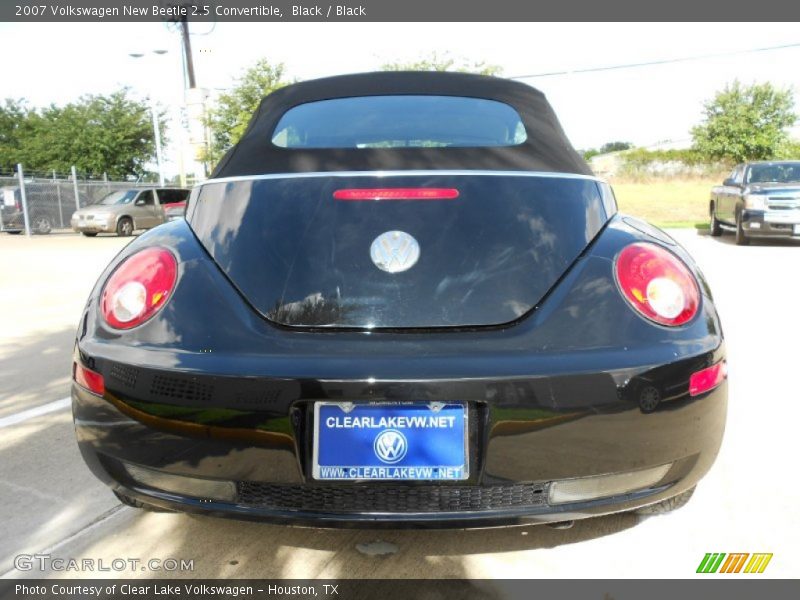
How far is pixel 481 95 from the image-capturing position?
2.59 metres

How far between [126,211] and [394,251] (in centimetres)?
1988

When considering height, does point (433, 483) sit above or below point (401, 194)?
below

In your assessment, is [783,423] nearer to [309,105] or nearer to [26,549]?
[309,105]

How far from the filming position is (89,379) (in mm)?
1845

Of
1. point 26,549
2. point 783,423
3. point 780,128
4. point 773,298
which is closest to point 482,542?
point 26,549

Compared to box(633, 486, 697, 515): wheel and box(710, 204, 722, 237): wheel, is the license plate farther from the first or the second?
box(710, 204, 722, 237): wheel

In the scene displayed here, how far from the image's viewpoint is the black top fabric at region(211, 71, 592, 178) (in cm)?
201

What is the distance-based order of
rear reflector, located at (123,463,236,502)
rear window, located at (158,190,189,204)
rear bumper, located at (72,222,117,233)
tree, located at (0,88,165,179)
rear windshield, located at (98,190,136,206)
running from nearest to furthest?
rear reflector, located at (123,463,236,502) < rear bumper, located at (72,222,117,233) < rear windshield, located at (98,190,136,206) < rear window, located at (158,190,189,204) < tree, located at (0,88,165,179)

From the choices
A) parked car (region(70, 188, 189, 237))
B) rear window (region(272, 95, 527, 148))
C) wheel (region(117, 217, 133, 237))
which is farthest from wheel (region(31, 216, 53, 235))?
rear window (region(272, 95, 527, 148))

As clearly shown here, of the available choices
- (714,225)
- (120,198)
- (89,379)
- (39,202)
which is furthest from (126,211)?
(89,379)

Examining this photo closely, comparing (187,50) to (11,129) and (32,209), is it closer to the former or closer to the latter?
(32,209)

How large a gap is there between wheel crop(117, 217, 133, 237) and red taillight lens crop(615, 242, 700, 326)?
65.1ft

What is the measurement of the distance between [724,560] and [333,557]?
1.18 metres
